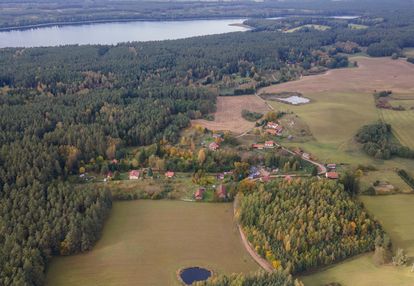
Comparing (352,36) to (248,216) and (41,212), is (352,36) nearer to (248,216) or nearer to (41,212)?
(248,216)

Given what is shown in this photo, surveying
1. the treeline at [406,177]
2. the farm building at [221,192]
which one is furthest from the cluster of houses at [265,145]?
the treeline at [406,177]

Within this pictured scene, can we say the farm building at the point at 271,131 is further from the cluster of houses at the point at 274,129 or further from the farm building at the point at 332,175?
the farm building at the point at 332,175

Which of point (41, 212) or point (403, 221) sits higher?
point (41, 212)

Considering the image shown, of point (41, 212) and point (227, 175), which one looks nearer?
point (41, 212)

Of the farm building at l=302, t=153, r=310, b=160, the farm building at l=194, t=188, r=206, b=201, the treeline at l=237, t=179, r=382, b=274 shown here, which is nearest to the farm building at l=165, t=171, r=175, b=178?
the farm building at l=194, t=188, r=206, b=201

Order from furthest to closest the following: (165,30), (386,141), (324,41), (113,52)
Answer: (165,30) → (324,41) → (113,52) → (386,141)

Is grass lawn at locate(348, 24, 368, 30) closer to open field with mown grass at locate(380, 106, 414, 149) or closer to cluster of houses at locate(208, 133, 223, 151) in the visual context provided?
open field with mown grass at locate(380, 106, 414, 149)

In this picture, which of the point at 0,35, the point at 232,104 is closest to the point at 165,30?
the point at 0,35
